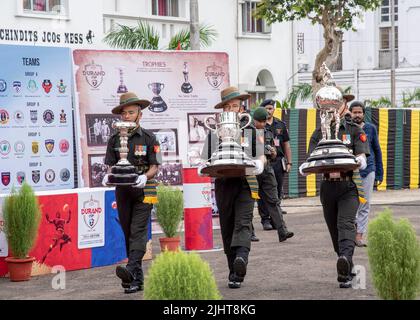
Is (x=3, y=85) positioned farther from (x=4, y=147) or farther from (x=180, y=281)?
(x=180, y=281)

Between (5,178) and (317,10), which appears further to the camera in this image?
(317,10)

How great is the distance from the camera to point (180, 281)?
6641 mm

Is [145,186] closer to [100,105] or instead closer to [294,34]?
[100,105]

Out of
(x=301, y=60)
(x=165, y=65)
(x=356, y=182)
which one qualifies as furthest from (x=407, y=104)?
(x=356, y=182)

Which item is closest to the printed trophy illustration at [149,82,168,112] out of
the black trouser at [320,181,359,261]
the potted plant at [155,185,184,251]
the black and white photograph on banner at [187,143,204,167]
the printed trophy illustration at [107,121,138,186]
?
the black and white photograph on banner at [187,143,204,167]

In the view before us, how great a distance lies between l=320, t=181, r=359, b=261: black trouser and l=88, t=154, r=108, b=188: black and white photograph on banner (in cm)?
536

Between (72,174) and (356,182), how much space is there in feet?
18.4

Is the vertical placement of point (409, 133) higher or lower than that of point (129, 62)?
lower

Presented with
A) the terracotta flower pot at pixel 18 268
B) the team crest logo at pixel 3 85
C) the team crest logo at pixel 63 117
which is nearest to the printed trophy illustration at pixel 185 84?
the team crest logo at pixel 63 117

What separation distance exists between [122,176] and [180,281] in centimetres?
393

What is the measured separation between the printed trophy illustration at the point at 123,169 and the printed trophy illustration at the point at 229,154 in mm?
682

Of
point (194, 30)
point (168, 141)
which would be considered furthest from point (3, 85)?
point (194, 30)

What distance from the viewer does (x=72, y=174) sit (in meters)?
15.2
